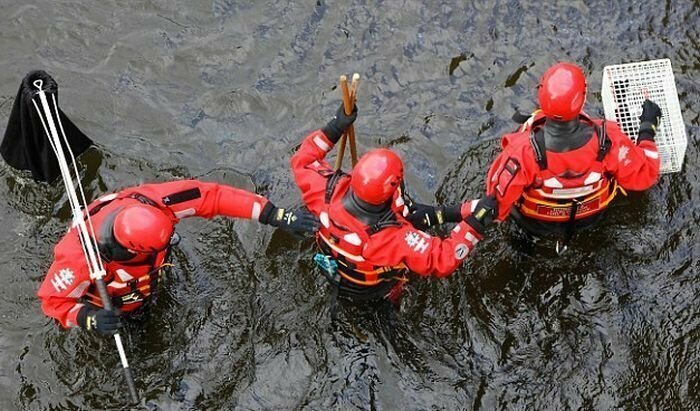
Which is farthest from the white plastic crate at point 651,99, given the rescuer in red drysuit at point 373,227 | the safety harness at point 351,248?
the safety harness at point 351,248

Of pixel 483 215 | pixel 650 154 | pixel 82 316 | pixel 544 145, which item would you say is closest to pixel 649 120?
pixel 650 154

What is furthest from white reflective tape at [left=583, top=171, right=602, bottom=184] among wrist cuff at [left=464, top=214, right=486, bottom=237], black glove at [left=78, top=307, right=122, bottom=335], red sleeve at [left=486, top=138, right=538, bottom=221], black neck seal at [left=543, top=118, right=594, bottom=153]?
black glove at [left=78, top=307, right=122, bottom=335]

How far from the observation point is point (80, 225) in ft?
18.7

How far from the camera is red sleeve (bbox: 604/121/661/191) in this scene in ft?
18.8

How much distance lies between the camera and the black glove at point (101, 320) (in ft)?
18.8

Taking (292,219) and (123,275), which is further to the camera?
(292,219)

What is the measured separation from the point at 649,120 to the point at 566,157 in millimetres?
994

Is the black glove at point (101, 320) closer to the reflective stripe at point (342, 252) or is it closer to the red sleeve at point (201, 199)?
the red sleeve at point (201, 199)

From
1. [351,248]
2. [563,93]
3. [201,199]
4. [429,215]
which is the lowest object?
[429,215]

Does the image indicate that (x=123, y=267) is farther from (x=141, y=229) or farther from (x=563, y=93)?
(x=563, y=93)

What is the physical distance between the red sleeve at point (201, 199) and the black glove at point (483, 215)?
1.67 meters

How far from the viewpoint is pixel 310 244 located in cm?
737

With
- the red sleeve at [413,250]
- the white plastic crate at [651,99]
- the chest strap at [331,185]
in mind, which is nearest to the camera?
the red sleeve at [413,250]

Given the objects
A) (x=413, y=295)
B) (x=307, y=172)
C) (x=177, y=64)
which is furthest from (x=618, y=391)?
(x=177, y=64)
